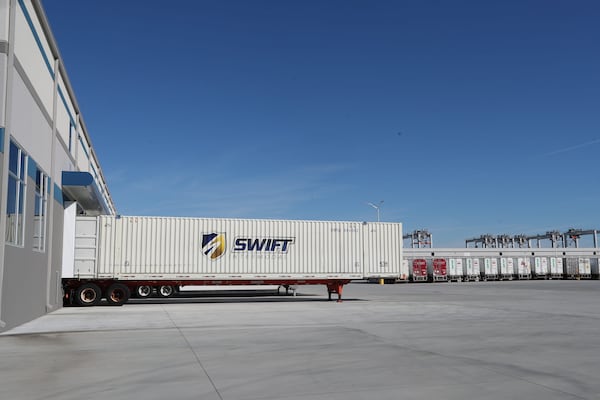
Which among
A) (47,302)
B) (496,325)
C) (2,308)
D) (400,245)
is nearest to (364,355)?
(496,325)

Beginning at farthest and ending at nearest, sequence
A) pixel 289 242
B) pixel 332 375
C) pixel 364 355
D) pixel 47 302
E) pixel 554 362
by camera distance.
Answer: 1. pixel 289 242
2. pixel 47 302
3. pixel 364 355
4. pixel 554 362
5. pixel 332 375

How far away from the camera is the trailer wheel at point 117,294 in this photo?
24922 mm

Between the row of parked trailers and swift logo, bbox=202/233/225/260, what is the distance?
40.8 m

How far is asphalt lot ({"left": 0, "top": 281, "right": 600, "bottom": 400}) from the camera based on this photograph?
7.01 metres

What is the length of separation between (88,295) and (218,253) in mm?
6336

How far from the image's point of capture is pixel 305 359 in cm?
945

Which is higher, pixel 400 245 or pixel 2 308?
pixel 400 245

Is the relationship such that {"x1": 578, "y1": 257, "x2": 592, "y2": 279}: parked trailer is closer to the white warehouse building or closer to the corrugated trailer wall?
the corrugated trailer wall

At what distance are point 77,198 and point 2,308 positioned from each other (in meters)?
12.4

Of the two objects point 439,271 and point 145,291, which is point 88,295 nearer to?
point 145,291

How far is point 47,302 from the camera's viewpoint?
2012 cm

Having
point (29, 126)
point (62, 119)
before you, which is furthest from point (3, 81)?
point (62, 119)

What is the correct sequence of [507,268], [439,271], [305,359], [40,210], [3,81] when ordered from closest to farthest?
[305,359] → [3,81] → [40,210] → [439,271] → [507,268]

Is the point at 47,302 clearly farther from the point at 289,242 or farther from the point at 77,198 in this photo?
the point at 289,242
